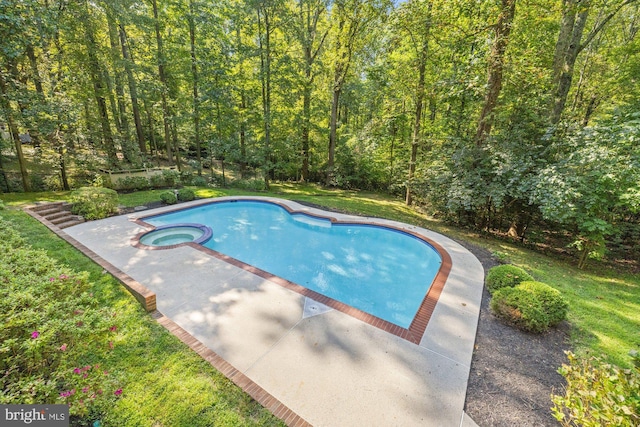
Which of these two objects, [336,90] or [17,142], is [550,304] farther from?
[17,142]

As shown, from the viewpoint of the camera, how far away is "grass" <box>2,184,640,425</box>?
2.67m

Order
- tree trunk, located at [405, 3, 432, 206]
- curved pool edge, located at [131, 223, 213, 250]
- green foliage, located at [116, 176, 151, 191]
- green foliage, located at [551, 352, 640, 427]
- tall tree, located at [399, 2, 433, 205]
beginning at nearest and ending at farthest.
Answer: green foliage, located at [551, 352, 640, 427]
curved pool edge, located at [131, 223, 213, 250]
tall tree, located at [399, 2, 433, 205]
tree trunk, located at [405, 3, 432, 206]
green foliage, located at [116, 176, 151, 191]

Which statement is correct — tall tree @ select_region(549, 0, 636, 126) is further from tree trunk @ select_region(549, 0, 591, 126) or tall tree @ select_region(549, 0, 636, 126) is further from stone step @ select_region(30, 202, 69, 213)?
stone step @ select_region(30, 202, 69, 213)

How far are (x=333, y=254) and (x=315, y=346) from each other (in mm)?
4121

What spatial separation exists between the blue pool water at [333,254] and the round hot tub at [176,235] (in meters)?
0.37

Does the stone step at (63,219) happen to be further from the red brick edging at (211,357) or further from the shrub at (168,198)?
the red brick edging at (211,357)

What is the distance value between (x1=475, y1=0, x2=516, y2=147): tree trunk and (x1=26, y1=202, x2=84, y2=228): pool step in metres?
13.9

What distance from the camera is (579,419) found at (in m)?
1.85

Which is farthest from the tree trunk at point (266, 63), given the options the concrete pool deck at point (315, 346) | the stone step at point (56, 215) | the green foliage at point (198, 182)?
the concrete pool deck at point (315, 346)

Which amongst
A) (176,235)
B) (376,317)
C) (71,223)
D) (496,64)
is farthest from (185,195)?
(496,64)

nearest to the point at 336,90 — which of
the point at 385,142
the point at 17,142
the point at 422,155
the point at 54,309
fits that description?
the point at 385,142

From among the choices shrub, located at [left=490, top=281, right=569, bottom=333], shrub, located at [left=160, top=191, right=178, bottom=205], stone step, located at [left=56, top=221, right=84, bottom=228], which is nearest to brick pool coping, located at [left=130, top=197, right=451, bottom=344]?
shrub, located at [left=490, top=281, right=569, bottom=333]

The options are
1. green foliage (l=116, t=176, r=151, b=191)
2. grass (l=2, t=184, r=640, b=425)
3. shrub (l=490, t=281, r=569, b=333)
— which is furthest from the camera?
green foliage (l=116, t=176, r=151, b=191)

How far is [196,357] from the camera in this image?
3303 millimetres
